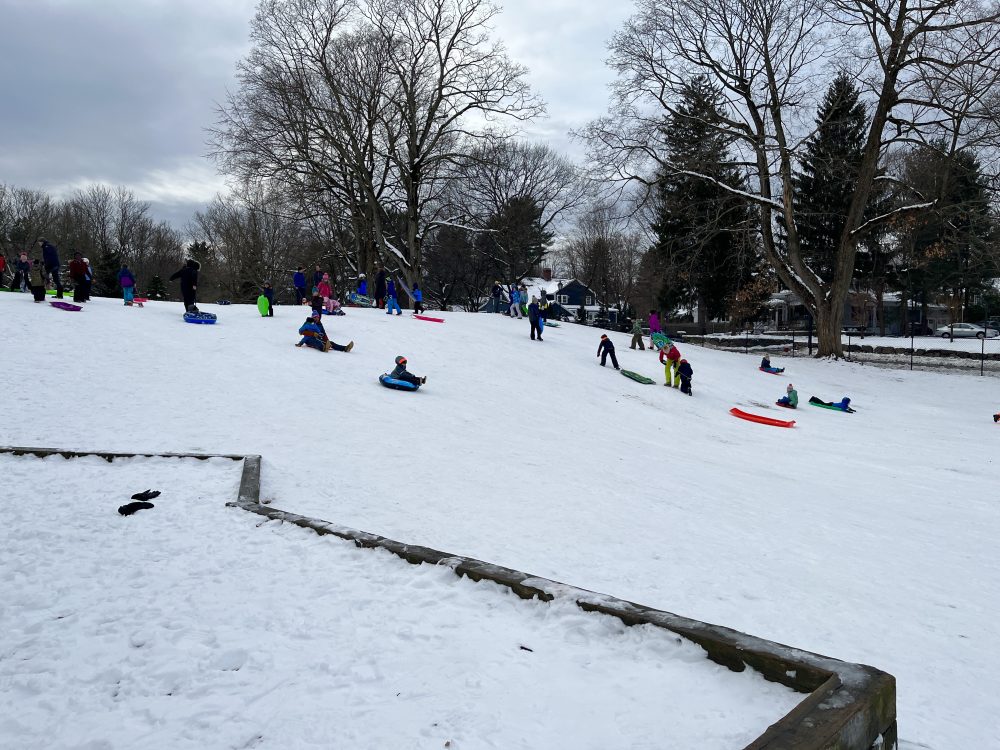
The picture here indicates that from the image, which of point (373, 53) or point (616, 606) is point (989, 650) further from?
point (373, 53)

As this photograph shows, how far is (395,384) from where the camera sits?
1372cm

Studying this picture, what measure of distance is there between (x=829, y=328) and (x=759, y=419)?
15.8 meters

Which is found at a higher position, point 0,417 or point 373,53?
point 373,53

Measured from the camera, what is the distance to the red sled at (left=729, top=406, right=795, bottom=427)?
16328 mm

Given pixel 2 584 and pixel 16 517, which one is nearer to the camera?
pixel 2 584

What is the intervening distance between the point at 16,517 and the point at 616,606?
5.03 metres

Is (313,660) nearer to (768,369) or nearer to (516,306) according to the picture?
(768,369)

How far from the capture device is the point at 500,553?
549cm

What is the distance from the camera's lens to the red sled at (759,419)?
16.3 m

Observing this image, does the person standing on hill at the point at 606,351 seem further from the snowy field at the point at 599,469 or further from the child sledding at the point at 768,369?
the child sledding at the point at 768,369

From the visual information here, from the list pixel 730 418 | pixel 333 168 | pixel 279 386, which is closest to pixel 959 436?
pixel 730 418

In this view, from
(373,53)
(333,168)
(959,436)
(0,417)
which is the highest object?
(373,53)

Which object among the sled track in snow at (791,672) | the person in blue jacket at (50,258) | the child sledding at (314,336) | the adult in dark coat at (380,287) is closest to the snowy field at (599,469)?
the child sledding at (314,336)

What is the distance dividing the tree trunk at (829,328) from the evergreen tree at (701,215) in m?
4.67
